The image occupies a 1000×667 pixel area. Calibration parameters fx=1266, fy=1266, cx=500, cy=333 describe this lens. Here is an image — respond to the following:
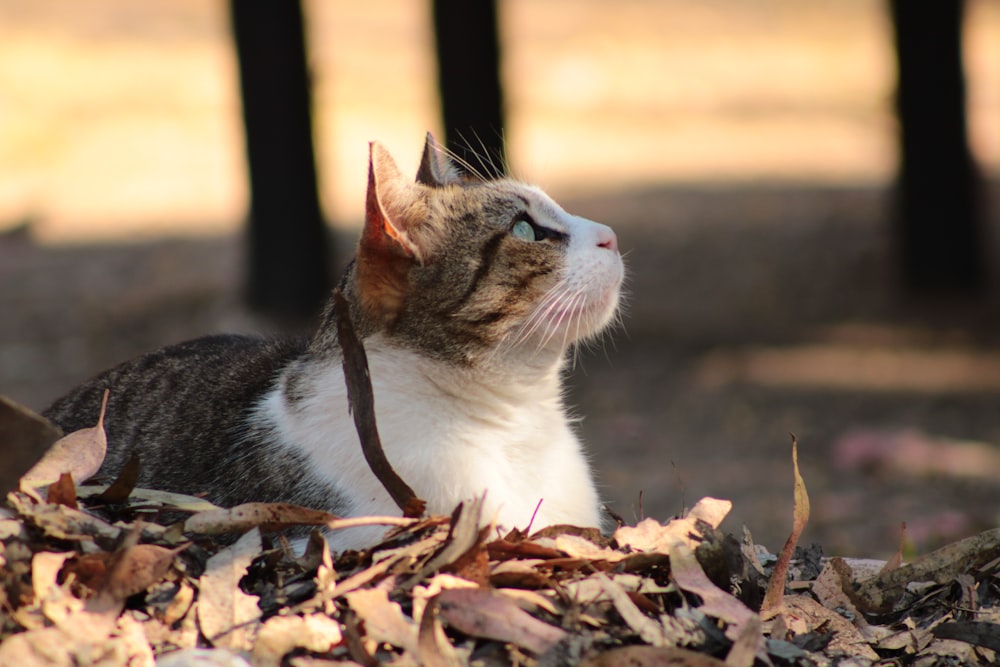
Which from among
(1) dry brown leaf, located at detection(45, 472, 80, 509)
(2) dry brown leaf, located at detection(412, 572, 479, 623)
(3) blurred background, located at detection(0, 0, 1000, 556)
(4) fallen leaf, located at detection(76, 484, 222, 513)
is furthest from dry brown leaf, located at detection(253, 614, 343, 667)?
(3) blurred background, located at detection(0, 0, 1000, 556)

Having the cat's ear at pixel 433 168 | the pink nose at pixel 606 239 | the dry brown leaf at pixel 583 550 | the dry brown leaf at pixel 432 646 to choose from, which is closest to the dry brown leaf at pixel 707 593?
the dry brown leaf at pixel 583 550

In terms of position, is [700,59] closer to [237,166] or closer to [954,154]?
[237,166]

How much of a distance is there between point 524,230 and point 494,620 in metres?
1.35

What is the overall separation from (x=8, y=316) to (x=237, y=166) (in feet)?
13.9

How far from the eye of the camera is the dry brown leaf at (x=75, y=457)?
2799 mm

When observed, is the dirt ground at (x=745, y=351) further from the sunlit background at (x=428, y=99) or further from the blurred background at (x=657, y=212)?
the sunlit background at (x=428, y=99)

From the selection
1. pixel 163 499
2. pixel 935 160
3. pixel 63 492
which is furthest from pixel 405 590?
pixel 935 160

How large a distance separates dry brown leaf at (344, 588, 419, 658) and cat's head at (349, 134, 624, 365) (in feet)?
3.18

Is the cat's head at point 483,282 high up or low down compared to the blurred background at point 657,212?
up

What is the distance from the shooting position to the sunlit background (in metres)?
13.2

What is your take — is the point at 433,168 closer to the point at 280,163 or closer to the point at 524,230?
the point at 524,230

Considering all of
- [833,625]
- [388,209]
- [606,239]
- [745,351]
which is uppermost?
[388,209]

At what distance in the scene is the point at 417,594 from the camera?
2.59 meters

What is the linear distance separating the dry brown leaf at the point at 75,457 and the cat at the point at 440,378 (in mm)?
588
